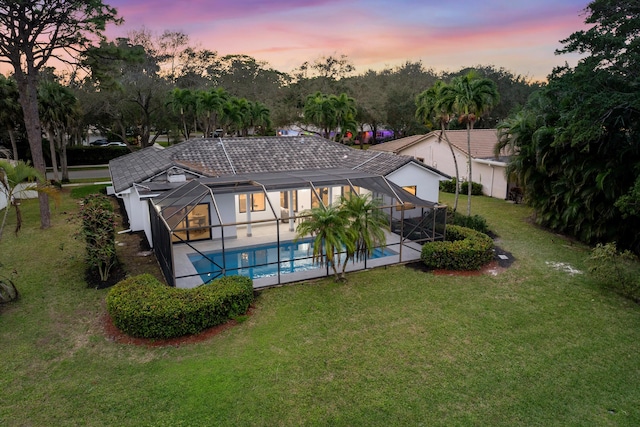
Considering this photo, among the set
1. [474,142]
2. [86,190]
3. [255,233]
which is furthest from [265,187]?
[474,142]

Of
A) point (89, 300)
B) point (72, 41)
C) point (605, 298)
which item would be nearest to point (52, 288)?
point (89, 300)

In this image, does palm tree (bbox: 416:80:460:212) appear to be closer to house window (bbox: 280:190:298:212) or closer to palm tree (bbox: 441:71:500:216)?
A: palm tree (bbox: 441:71:500:216)

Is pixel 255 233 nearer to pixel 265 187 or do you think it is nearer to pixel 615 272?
pixel 265 187

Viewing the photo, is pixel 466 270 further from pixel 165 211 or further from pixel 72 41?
pixel 72 41

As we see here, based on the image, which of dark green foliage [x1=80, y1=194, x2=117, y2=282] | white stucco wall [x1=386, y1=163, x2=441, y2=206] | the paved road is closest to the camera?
dark green foliage [x1=80, y1=194, x2=117, y2=282]

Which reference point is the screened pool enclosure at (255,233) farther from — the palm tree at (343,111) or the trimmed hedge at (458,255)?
the palm tree at (343,111)

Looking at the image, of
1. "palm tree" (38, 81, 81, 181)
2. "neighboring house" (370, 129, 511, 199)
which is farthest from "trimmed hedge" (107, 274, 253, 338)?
"palm tree" (38, 81, 81, 181)
